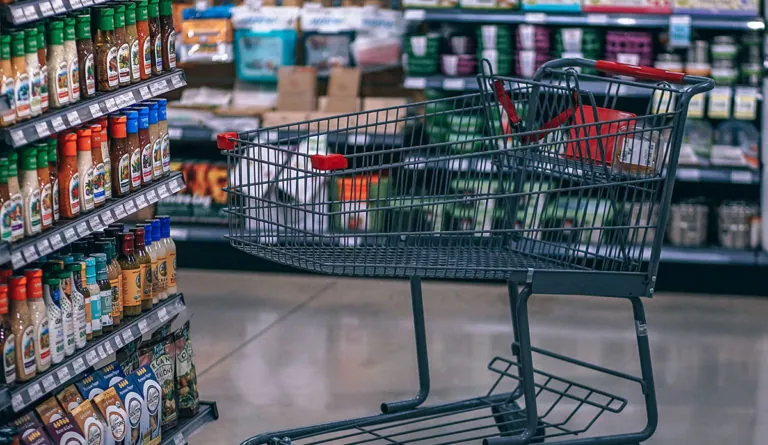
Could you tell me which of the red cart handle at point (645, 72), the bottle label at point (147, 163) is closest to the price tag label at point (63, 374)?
the bottle label at point (147, 163)

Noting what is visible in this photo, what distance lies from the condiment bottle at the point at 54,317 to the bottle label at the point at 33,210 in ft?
0.58

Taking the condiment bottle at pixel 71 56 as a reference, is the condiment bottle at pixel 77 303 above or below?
below

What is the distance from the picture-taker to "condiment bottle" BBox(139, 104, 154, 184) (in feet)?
12.0

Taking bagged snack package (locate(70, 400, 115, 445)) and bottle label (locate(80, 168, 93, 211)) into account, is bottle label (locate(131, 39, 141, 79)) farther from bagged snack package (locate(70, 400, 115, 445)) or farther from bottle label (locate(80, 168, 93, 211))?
bagged snack package (locate(70, 400, 115, 445))

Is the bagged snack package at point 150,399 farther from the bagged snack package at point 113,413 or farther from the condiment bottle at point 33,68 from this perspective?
the condiment bottle at point 33,68

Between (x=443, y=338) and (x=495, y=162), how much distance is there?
1747 millimetres

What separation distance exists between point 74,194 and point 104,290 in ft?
1.09

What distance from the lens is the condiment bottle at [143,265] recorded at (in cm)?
365

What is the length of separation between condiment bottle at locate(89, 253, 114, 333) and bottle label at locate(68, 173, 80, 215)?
22 centimetres

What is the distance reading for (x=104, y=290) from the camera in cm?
345

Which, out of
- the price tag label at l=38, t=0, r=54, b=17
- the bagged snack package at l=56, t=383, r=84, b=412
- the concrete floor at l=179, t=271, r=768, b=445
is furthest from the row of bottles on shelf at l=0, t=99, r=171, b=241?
the concrete floor at l=179, t=271, r=768, b=445

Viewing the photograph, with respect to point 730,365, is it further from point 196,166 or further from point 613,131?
point 196,166

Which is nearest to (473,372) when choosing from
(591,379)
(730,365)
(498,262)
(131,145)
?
(591,379)

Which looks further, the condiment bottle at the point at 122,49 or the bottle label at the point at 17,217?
the condiment bottle at the point at 122,49
